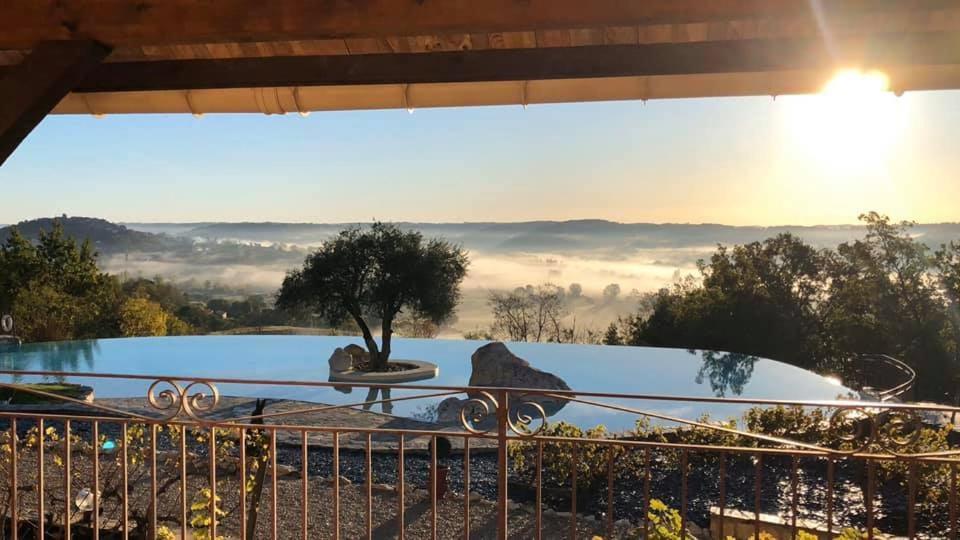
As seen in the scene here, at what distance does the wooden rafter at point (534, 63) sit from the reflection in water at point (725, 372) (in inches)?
267

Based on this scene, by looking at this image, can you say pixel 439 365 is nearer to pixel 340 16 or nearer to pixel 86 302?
pixel 86 302

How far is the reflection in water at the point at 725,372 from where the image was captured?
864cm

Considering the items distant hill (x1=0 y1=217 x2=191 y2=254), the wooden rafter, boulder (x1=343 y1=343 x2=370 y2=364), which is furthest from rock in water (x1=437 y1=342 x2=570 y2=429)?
distant hill (x1=0 y1=217 x2=191 y2=254)

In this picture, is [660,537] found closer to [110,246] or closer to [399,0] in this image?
[399,0]

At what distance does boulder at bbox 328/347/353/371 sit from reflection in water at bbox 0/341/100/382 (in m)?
3.27

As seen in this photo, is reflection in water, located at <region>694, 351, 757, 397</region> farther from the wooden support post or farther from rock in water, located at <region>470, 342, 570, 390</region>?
the wooden support post

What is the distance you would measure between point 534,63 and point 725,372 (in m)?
7.57

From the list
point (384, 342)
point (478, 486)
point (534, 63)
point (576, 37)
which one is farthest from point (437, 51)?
point (384, 342)

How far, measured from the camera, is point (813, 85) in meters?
2.52

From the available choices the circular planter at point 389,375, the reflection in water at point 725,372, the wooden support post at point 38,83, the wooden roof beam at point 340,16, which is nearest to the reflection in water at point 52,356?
the circular planter at point 389,375

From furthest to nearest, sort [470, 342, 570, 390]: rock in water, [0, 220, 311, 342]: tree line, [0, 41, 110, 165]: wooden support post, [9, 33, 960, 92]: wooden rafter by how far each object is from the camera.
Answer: [0, 220, 311, 342]: tree line, [470, 342, 570, 390]: rock in water, [9, 33, 960, 92]: wooden rafter, [0, 41, 110, 165]: wooden support post

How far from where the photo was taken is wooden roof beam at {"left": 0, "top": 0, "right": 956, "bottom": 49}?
1.95m

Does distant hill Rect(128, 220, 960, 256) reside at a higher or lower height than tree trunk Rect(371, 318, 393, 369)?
higher

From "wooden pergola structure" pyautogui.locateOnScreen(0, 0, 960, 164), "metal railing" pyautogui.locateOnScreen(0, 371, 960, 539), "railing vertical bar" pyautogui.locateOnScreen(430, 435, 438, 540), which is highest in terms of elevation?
"wooden pergola structure" pyautogui.locateOnScreen(0, 0, 960, 164)
